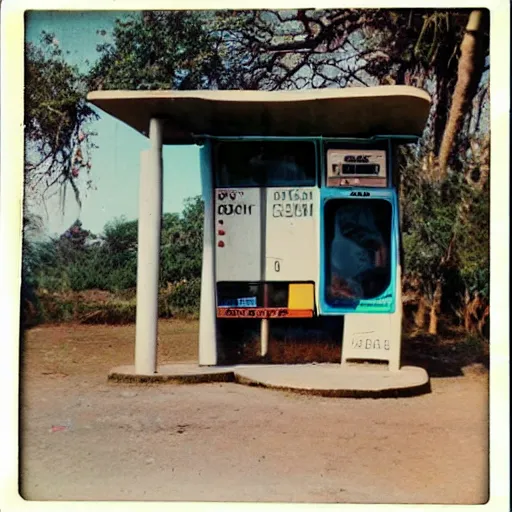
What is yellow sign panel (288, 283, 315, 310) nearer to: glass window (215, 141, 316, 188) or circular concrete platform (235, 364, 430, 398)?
circular concrete platform (235, 364, 430, 398)

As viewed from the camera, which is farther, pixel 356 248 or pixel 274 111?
pixel 356 248

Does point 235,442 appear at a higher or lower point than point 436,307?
lower

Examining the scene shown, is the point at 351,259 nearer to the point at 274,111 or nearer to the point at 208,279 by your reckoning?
the point at 208,279

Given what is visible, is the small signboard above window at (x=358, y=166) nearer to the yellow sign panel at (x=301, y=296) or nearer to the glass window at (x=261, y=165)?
the glass window at (x=261, y=165)

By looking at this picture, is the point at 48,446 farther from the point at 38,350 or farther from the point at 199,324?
the point at 199,324

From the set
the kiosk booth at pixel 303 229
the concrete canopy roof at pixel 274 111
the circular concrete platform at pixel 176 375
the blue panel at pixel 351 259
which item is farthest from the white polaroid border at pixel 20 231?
the blue panel at pixel 351 259

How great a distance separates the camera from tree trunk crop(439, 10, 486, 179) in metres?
4.81

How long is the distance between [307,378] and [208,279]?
1.04m

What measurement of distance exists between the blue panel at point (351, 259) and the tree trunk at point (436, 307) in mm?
905

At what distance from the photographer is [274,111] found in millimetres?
5250

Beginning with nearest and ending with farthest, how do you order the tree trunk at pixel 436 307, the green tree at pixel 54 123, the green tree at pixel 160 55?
1. the green tree at pixel 54 123
2. the green tree at pixel 160 55
3. the tree trunk at pixel 436 307

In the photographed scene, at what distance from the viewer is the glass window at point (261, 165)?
231 inches

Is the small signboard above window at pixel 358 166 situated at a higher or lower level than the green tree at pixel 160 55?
lower

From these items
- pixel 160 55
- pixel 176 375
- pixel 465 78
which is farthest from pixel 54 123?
pixel 465 78
